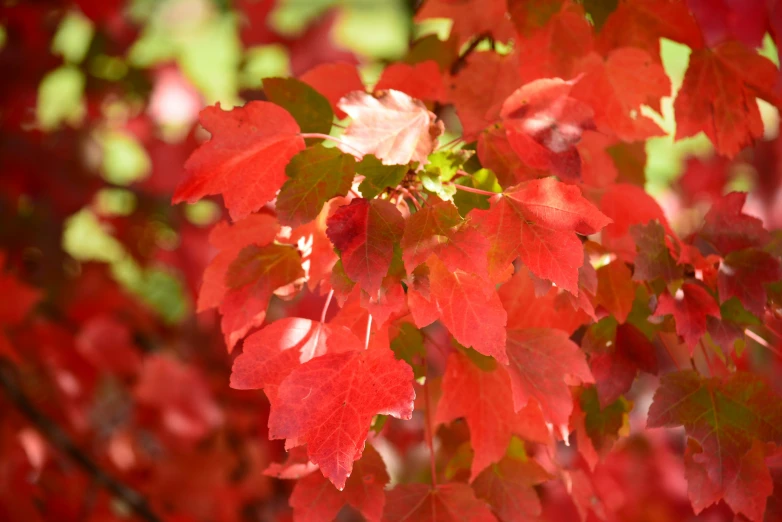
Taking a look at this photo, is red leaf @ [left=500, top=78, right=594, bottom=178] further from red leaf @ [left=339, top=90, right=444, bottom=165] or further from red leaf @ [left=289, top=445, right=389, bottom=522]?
red leaf @ [left=289, top=445, right=389, bottom=522]

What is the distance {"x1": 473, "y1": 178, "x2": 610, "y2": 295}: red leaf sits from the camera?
538mm

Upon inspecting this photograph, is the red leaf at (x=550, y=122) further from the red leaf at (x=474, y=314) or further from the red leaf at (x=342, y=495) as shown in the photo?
the red leaf at (x=342, y=495)

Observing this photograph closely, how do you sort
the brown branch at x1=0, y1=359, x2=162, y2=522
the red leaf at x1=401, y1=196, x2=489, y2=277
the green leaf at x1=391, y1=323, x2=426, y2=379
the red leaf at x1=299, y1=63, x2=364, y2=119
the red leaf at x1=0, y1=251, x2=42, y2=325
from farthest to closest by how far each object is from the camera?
the brown branch at x1=0, y1=359, x2=162, y2=522 → the red leaf at x1=0, y1=251, x2=42, y2=325 → the red leaf at x1=299, y1=63, x2=364, y2=119 → the green leaf at x1=391, y1=323, x2=426, y2=379 → the red leaf at x1=401, y1=196, x2=489, y2=277

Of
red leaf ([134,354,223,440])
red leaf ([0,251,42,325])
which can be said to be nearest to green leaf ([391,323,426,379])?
red leaf ([0,251,42,325])

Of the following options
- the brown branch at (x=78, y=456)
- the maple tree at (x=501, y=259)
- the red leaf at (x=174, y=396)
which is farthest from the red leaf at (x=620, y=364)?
the red leaf at (x=174, y=396)

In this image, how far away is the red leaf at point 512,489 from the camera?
0.69m

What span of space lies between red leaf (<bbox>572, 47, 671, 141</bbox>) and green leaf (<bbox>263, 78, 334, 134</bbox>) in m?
0.25

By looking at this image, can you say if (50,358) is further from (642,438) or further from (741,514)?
(642,438)

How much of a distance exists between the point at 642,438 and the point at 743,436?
73.7 inches

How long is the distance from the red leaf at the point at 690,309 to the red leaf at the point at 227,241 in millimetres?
345

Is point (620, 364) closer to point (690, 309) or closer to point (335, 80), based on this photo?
point (690, 309)

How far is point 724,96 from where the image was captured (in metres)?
0.73

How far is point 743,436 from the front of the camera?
0.61m

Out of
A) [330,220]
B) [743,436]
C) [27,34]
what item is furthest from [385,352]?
[27,34]
